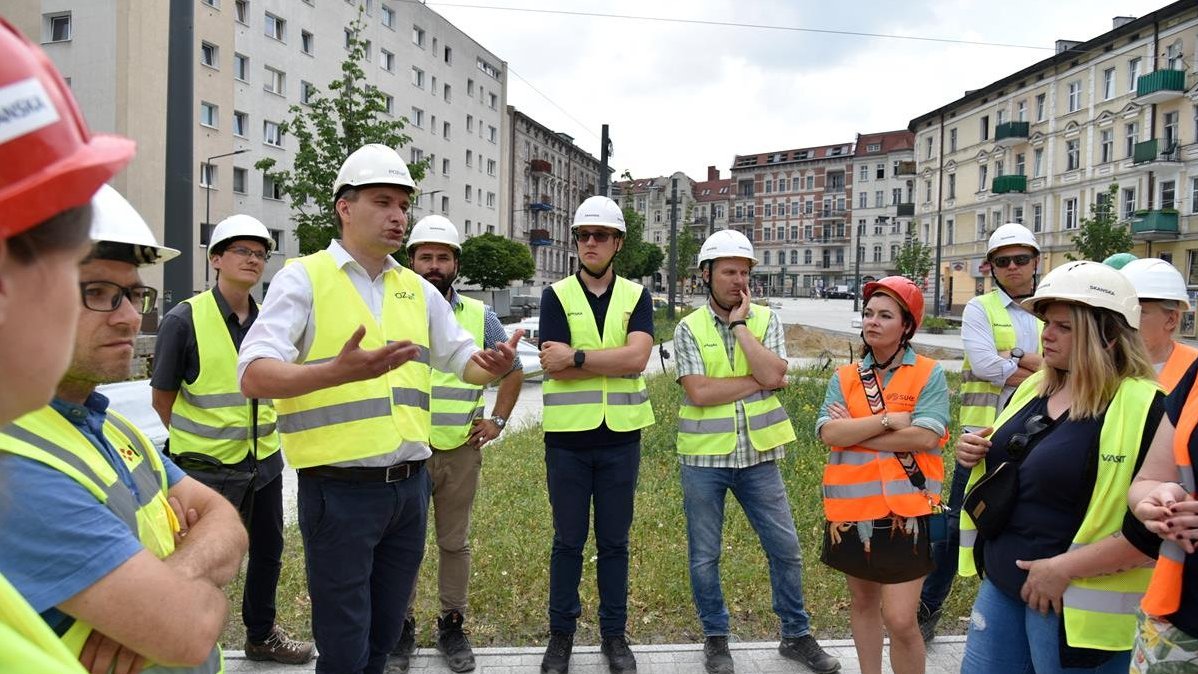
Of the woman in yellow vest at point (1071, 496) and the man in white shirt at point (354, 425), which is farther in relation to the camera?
the man in white shirt at point (354, 425)

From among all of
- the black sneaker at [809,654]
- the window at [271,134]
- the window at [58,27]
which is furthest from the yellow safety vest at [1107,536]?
the window at [271,134]

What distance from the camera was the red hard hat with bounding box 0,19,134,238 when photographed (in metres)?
0.70

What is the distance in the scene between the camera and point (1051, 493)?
2748 mm

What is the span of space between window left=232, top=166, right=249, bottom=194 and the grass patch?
3162cm

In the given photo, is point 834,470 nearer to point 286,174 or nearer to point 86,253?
point 86,253

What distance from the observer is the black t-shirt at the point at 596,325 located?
4387 mm

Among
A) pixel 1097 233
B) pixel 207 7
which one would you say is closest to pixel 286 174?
pixel 207 7

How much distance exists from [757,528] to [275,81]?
39074 mm

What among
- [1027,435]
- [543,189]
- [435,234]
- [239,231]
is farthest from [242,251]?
[543,189]

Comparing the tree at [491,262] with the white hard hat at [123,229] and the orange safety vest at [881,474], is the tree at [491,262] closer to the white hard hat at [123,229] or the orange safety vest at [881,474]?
the orange safety vest at [881,474]

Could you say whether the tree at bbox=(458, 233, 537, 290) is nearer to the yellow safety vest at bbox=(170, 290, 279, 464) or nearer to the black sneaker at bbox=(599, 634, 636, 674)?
the yellow safety vest at bbox=(170, 290, 279, 464)

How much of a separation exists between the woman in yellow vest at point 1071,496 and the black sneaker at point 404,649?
9.09ft

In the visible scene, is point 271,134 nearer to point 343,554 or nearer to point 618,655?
point 618,655

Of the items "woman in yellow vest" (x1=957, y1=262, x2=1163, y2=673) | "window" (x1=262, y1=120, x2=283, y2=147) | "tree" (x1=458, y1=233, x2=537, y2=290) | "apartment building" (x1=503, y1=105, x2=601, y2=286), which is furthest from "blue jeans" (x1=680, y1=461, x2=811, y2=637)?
"apartment building" (x1=503, y1=105, x2=601, y2=286)
